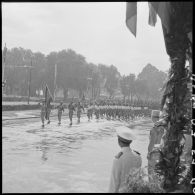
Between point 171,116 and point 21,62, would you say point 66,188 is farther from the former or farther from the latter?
point 21,62

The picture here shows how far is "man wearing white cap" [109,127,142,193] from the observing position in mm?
4348

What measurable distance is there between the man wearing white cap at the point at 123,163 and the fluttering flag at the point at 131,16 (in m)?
1.27

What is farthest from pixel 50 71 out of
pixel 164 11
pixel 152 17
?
pixel 164 11

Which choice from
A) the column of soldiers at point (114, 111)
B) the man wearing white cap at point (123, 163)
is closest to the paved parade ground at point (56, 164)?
the man wearing white cap at point (123, 163)

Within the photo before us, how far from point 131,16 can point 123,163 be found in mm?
1686

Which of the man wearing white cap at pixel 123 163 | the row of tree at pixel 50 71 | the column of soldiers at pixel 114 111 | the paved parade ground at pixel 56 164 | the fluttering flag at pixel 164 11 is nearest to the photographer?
the fluttering flag at pixel 164 11

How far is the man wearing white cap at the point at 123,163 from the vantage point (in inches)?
171

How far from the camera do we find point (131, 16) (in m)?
4.23

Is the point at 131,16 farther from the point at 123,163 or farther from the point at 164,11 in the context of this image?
the point at 123,163

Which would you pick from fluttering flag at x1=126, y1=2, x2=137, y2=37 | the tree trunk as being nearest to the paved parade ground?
the tree trunk

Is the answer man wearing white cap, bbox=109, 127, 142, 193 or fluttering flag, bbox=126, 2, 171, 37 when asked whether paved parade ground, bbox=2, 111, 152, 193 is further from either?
fluttering flag, bbox=126, 2, 171, 37

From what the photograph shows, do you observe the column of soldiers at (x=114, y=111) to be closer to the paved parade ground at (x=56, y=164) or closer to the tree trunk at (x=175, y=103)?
the paved parade ground at (x=56, y=164)

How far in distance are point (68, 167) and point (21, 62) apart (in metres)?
85.7

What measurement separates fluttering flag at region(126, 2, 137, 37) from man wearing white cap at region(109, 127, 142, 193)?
4.16ft
